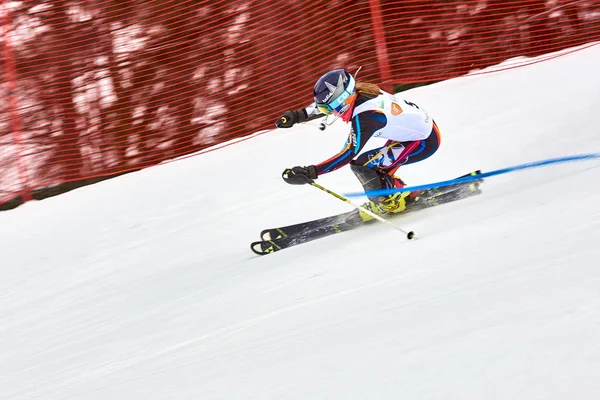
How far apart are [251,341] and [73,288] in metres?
2.35

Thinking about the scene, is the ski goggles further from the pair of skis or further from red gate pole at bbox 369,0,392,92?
red gate pole at bbox 369,0,392,92

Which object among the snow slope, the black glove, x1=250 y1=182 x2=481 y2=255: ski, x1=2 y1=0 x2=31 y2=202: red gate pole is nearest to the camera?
the snow slope

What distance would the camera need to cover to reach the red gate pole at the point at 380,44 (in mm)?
7918

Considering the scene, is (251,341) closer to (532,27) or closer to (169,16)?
(169,16)

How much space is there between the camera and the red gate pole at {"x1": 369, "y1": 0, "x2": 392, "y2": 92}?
7918 millimetres

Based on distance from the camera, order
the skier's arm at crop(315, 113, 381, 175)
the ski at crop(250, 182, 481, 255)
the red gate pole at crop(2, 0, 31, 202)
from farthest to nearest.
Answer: the red gate pole at crop(2, 0, 31, 202), the ski at crop(250, 182, 481, 255), the skier's arm at crop(315, 113, 381, 175)

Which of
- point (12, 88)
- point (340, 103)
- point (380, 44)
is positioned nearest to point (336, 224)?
point (340, 103)

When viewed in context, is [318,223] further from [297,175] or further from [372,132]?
[372,132]

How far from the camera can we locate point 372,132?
16.8ft

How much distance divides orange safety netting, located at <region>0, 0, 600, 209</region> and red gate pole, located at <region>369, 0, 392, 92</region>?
0.01m

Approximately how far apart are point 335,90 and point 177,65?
3.35 metres

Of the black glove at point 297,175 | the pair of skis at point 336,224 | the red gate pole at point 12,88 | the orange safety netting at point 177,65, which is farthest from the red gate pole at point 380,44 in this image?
the red gate pole at point 12,88

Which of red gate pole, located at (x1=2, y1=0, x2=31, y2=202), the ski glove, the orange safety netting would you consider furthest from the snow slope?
the ski glove

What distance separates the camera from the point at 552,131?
6.55m
